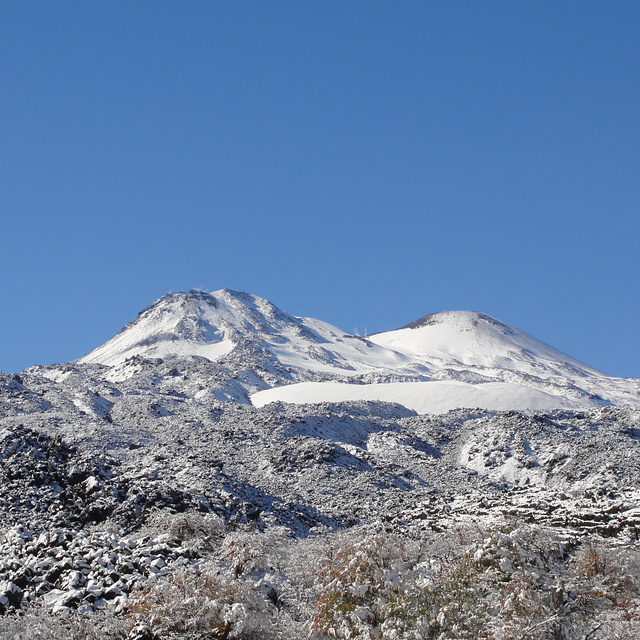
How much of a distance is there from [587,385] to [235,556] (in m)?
157

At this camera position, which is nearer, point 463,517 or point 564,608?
point 564,608

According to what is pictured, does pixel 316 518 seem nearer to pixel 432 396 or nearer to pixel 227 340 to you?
pixel 432 396

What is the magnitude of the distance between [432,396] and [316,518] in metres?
49.3

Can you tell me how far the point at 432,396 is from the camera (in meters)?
80.2

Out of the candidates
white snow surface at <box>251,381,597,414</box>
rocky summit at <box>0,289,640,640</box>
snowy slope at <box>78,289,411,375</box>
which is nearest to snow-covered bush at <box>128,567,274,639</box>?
rocky summit at <box>0,289,640,640</box>

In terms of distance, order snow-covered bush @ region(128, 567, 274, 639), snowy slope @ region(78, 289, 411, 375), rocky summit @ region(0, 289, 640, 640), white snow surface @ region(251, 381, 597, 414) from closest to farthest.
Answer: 1. snow-covered bush @ region(128, 567, 274, 639)
2. rocky summit @ region(0, 289, 640, 640)
3. white snow surface @ region(251, 381, 597, 414)
4. snowy slope @ region(78, 289, 411, 375)

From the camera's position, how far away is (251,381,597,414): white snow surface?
7700 cm

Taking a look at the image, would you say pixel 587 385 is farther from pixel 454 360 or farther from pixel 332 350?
pixel 332 350

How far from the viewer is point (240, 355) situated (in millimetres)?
141125

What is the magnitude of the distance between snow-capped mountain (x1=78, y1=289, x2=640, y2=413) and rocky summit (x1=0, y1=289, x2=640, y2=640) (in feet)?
7.97

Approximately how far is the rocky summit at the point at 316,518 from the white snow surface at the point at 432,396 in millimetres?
541

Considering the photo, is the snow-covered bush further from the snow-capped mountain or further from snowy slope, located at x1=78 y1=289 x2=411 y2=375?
snowy slope, located at x1=78 y1=289 x2=411 y2=375

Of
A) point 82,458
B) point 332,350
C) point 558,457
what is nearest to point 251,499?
point 82,458

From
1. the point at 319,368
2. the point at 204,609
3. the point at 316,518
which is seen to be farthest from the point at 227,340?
the point at 204,609
